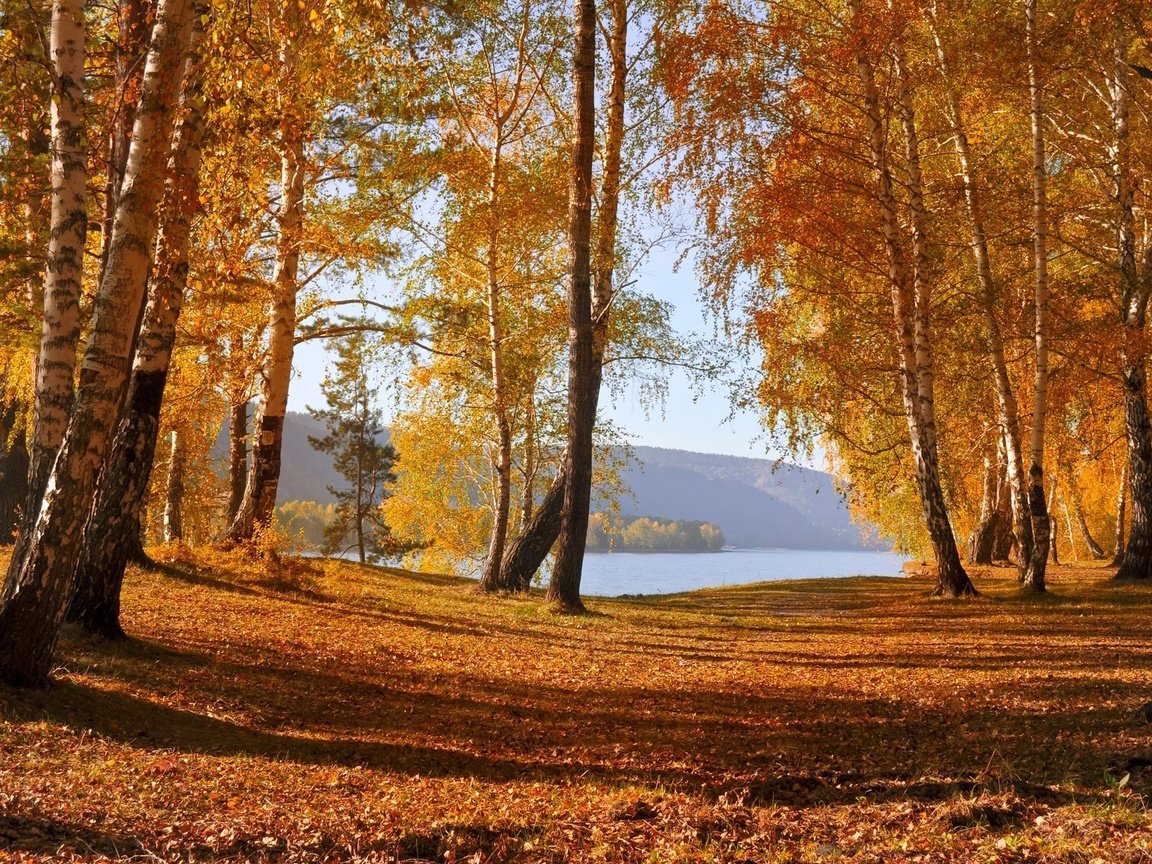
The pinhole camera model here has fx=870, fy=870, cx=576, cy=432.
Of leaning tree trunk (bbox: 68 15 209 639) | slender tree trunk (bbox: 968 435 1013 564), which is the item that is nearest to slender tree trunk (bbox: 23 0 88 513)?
leaning tree trunk (bbox: 68 15 209 639)

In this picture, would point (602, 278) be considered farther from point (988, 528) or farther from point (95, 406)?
point (988, 528)

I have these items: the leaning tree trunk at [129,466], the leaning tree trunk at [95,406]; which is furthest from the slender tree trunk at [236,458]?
the leaning tree trunk at [95,406]

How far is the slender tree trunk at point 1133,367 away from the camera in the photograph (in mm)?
14938

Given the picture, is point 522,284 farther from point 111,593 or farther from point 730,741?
point 730,741

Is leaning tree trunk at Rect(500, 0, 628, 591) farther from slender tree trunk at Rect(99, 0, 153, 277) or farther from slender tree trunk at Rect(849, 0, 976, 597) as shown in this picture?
slender tree trunk at Rect(99, 0, 153, 277)

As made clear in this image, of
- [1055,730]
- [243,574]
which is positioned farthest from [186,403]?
[1055,730]

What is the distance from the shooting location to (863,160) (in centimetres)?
1420

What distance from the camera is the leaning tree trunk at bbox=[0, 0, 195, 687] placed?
5949 millimetres

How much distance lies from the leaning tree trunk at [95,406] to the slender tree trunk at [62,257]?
0.33 m

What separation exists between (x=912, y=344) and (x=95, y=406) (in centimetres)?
1333

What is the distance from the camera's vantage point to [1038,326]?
48.6 feet

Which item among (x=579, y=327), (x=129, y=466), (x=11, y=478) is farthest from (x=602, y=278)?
(x=11, y=478)

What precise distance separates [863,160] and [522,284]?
6968 millimetres

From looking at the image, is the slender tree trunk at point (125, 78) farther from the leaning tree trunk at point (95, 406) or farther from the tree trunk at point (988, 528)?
the tree trunk at point (988, 528)
